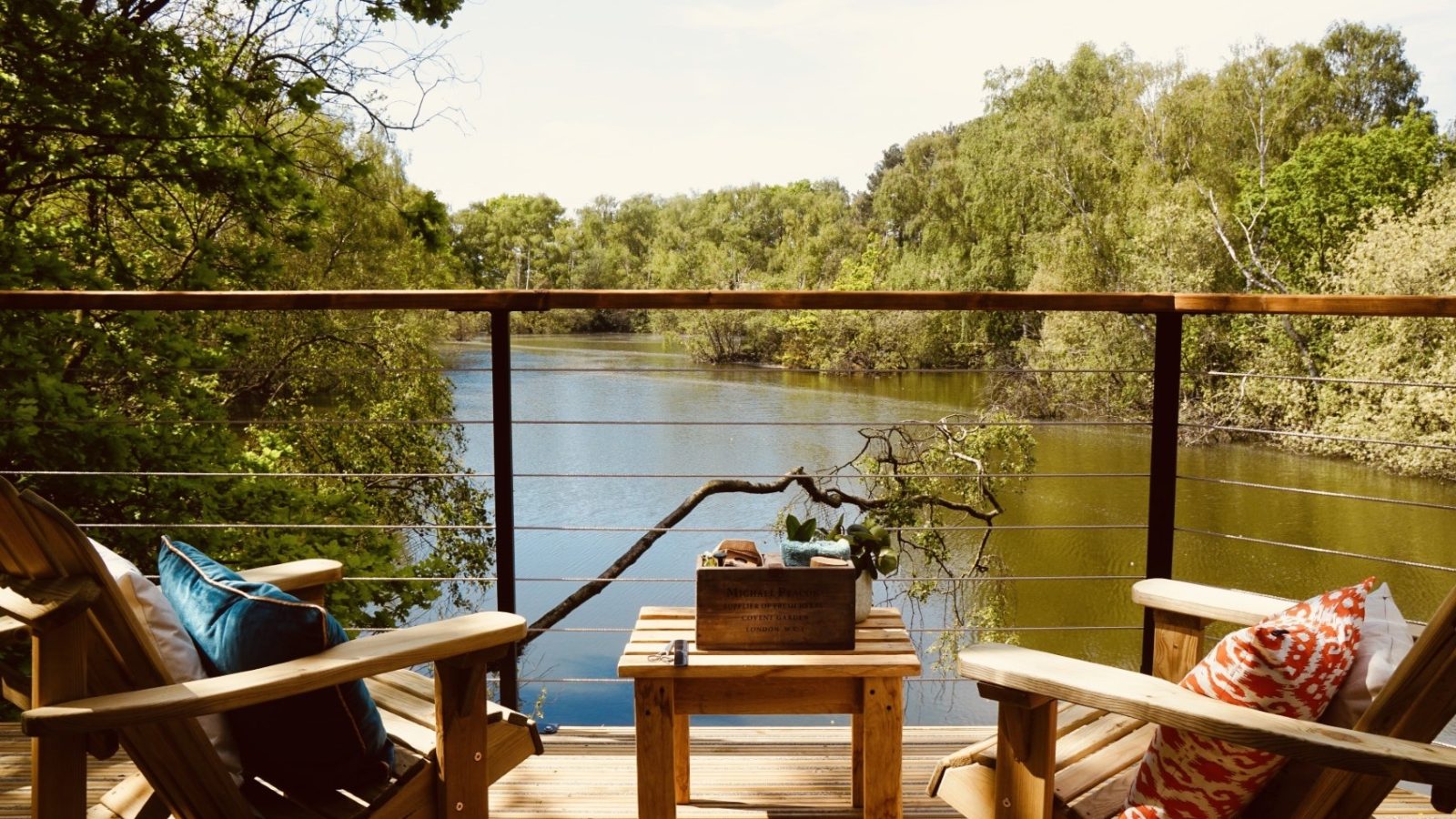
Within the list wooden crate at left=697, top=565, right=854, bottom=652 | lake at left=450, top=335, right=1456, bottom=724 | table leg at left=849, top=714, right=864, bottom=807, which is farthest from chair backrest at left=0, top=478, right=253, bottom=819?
lake at left=450, top=335, right=1456, bottom=724

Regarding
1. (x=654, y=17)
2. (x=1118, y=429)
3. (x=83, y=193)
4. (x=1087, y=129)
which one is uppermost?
(x=654, y=17)

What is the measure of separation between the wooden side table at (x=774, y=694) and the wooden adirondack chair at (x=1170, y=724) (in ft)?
0.67

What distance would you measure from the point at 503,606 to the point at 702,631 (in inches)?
30.2

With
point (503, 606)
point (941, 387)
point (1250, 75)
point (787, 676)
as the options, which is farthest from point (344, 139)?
point (1250, 75)

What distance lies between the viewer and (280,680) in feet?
3.95

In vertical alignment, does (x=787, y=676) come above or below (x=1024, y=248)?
below

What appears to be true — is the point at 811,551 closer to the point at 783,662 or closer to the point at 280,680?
the point at 783,662

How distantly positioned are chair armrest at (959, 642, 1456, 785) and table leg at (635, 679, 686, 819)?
22.3 inches

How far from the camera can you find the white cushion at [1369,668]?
1178mm

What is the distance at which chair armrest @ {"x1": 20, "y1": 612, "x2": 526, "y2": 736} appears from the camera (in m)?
1.13

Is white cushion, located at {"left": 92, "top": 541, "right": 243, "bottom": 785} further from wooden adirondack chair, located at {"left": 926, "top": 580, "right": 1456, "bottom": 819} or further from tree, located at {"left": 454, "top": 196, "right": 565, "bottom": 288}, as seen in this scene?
tree, located at {"left": 454, "top": 196, "right": 565, "bottom": 288}

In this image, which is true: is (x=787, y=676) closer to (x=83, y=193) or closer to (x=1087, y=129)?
(x=83, y=193)

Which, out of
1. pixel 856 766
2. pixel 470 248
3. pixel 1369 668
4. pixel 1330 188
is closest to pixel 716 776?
pixel 856 766

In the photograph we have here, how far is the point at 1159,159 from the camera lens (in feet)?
65.8
